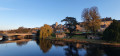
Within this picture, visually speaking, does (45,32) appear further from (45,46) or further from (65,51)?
(65,51)

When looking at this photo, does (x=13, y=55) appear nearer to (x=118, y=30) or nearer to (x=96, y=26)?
(x=118, y=30)

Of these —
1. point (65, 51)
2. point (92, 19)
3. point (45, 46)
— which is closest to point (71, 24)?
point (92, 19)

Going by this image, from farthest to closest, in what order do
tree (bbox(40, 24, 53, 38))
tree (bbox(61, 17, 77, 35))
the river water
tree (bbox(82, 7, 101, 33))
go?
1. tree (bbox(40, 24, 53, 38))
2. tree (bbox(61, 17, 77, 35))
3. tree (bbox(82, 7, 101, 33))
4. the river water

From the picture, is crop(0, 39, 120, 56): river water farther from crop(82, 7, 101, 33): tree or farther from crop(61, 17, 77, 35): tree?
crop(61, 17, 77, 35): tree

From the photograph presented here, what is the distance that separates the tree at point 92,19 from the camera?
43728mm

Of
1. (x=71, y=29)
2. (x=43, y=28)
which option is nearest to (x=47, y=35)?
(x=43, y=28)

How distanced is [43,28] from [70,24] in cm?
2161

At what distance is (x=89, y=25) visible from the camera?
44.2m

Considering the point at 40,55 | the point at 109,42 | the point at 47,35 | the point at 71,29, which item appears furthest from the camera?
the point at 47,35

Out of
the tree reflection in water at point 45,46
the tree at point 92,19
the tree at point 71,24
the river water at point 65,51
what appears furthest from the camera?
the tree at point 71,24

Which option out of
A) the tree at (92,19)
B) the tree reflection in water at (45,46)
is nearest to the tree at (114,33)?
the tree at (92,19)

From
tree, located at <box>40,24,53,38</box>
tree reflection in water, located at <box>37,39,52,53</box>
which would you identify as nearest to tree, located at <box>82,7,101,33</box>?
tree reflection in water, located at <box>37,39,52,53</box>

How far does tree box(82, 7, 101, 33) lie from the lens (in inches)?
1722

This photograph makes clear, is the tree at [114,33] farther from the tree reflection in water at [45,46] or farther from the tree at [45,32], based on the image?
the tree at [45,32]
